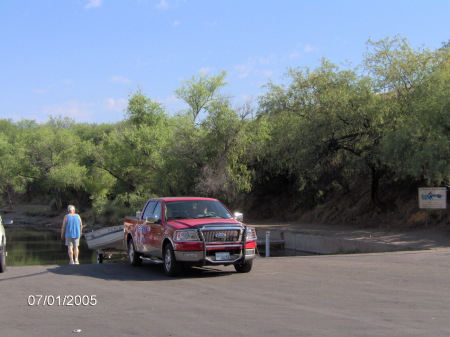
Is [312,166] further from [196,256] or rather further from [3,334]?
[3,334]

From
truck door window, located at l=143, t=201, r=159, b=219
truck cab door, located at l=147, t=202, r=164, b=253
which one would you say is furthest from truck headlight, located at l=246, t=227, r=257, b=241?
truck door window, located at l=143, t=201, r=159, b=219

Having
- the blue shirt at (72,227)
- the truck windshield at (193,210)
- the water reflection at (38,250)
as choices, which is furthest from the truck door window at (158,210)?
the water reflection at (38,250)

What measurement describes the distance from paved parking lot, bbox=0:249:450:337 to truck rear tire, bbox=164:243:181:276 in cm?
26

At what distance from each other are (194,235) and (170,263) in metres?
1.00

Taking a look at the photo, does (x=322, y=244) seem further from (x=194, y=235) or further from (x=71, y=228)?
(x=194, y=235)

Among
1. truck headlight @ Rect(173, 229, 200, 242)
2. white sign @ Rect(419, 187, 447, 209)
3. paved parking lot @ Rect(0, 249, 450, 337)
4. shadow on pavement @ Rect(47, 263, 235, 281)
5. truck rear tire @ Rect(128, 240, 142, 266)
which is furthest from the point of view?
white sign @ Rect(419, 187, 447, 209)

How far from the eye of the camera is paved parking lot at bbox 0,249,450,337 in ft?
23.7

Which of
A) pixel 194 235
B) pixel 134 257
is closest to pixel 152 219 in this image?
pixel 194 235

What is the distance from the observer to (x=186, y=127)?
4081 cm

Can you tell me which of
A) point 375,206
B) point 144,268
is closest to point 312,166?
point 375,206

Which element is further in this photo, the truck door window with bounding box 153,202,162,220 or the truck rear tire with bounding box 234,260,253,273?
the truck door window with bounding box 153,202,162,220

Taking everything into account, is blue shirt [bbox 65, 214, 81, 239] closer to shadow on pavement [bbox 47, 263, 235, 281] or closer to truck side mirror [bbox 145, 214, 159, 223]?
shadow on pavement [bbox 47, 263, 235, 281]

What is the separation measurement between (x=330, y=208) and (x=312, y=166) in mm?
8637
